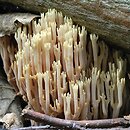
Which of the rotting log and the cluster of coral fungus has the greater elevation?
the rotting log

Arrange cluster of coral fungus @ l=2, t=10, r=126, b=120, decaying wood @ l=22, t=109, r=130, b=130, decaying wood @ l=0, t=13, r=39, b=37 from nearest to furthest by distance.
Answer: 1. decaying wood @ l=22, t=109, r=130, b=130
2. cluster of coral fungus @ l=2, t=10, r=126, b=120
3. decaying wood @ l=0, t=13, r=39, b=37

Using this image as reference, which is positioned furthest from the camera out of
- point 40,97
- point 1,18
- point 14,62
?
point 1,18

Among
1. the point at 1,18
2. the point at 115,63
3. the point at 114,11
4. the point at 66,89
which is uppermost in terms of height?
the point at 114,11

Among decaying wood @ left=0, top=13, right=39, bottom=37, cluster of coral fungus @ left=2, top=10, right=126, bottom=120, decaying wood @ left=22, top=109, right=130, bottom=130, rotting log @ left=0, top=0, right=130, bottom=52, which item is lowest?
decaying wood @ left=22, top=109, right=130, bottom=130

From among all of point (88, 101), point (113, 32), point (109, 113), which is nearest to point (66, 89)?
point (88, 101)

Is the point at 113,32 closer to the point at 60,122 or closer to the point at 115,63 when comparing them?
the point at 115,63

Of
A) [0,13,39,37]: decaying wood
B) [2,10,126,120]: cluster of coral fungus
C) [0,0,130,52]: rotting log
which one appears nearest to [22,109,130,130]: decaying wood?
[2,10,126,120]: cluster of coral fungus

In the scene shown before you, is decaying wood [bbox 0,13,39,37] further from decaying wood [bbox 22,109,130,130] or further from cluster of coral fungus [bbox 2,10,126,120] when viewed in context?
decaying wood [bbox 22,109,130,130]

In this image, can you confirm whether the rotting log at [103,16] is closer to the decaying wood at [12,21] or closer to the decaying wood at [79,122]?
the decaying wood at [12,21]
